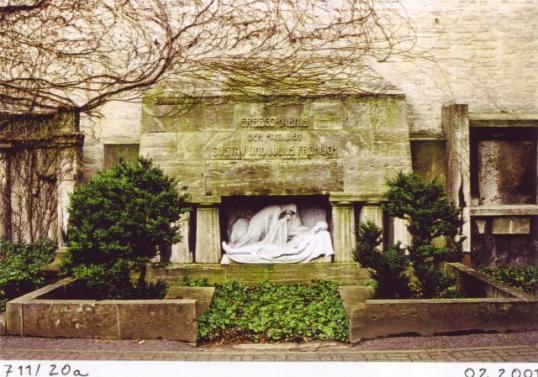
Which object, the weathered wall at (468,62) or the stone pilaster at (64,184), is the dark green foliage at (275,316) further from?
the weathered wall at (468,62)

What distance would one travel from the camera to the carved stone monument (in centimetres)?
880

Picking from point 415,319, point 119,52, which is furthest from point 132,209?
point 119,52

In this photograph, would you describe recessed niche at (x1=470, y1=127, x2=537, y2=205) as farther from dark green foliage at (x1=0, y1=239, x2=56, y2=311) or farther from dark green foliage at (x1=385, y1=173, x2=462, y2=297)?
dark green foliage at (x1=0, y1=239, x2=56, y2=311)

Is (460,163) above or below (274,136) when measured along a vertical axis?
below

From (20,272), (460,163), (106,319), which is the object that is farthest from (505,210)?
(20,272)

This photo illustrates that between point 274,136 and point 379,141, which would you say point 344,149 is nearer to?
point 379,141

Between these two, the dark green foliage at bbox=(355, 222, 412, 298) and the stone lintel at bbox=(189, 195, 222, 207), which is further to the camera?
the stone lintel at bbox=(189, 195, 222, 207)

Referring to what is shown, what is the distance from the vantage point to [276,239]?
29.5ft

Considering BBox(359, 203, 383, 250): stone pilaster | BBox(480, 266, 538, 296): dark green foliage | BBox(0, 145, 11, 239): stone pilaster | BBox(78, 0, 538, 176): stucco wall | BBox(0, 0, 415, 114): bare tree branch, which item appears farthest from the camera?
BBox(78, 0, 538, 176): stucco wall

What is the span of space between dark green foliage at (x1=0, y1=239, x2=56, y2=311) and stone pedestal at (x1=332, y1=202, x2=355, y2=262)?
176 inches

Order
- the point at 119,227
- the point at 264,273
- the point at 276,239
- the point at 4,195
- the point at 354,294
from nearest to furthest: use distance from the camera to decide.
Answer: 1. the point at 119,227
2. the point at 354,294
3. the point at 264,273
4. the point at 276,239
5. the point at 4,195

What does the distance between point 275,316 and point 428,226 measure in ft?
7.41

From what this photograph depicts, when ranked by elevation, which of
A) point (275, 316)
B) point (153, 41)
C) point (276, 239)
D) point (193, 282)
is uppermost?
point (153, 41)

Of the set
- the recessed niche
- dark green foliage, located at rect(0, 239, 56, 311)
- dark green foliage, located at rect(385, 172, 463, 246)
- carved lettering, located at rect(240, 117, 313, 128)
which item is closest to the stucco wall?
the recessed niche
